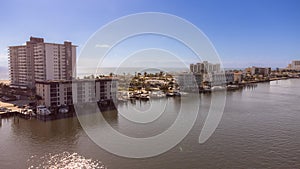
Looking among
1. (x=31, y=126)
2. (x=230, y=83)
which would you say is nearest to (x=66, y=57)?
(x=31, y=126)

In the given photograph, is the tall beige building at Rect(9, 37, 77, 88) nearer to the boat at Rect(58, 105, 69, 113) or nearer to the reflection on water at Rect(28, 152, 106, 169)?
the boat at Rect(58, 105, 69, 113)

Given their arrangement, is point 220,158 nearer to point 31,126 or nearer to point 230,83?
point 31,126

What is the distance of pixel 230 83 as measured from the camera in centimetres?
2584

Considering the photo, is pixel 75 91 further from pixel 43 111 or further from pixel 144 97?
pixel 144 97

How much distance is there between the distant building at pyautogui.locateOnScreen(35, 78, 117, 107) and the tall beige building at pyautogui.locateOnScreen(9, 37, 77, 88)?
465 centimetres

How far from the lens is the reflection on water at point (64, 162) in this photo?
4.76 m

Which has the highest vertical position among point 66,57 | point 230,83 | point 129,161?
point 66,57

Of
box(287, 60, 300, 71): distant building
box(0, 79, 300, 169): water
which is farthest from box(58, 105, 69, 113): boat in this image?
box(287, 60, 300, 71): distant building

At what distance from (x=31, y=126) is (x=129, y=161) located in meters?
4.70

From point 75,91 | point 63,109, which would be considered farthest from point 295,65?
point 63,109

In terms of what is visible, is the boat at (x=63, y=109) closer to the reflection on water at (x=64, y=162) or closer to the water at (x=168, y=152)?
the water at (x=168, y=152)

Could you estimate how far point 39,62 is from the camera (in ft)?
48.1

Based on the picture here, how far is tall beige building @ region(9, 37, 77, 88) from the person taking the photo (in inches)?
578

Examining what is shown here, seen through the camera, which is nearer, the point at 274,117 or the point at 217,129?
the point at 217,129
